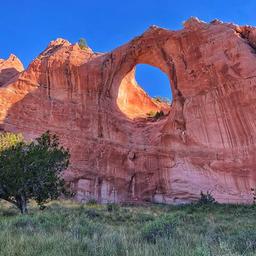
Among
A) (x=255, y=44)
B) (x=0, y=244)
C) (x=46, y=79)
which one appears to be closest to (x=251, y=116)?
(x=255, y=44)

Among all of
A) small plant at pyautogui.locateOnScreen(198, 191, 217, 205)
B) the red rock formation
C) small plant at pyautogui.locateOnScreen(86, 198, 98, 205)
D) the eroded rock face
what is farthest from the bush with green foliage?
the red rock formation

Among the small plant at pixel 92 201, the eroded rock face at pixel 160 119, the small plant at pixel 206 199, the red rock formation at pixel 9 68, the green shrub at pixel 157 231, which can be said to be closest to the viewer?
the green shrub at pixel 157 231

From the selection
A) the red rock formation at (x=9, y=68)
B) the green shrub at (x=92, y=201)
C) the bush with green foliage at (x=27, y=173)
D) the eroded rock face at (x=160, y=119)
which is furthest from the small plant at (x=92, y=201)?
the red rock formation at (x=9, y=68)

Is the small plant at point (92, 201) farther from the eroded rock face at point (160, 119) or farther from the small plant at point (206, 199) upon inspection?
the small plant at point (206, 199)

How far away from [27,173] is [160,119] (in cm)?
2176

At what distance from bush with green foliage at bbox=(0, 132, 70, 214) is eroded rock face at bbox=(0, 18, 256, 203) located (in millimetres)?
13571

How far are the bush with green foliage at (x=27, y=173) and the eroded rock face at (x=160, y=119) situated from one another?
1357cm

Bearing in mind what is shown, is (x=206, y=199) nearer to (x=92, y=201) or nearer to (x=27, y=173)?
(x=92, y=201)

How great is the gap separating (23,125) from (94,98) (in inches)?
284

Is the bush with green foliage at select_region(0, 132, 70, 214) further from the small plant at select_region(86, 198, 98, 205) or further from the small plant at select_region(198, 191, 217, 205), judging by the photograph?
the small plant at select_region(198, 191, 217, 205)

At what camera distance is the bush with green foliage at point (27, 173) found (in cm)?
1795

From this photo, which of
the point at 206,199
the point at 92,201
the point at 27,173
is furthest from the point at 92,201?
the point at 27,173

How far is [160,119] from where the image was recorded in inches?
1508

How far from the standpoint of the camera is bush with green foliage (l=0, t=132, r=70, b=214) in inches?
707
